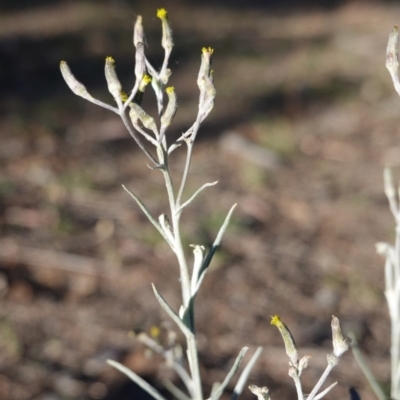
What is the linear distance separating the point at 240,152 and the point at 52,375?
6.86 ft

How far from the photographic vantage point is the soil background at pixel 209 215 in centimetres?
259

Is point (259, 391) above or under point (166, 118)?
under

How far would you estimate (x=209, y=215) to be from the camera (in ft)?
11.4

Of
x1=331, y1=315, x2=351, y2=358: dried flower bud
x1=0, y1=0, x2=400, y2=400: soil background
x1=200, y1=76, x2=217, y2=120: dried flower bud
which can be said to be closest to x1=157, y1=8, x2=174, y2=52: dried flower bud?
x1=200, y1=76, x2=217, y2=120: dried flower bud

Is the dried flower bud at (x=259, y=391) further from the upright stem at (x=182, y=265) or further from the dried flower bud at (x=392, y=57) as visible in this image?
the dried flower bud at (x=392, y=57)

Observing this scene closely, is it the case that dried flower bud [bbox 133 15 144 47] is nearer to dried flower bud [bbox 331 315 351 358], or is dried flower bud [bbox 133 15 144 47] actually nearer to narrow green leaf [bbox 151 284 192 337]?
narrow green leaf [bbox 151 284 192 337]

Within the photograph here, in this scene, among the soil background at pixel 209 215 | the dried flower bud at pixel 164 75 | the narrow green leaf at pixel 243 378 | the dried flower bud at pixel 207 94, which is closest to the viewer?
the dried flower bud at pixel 207 94

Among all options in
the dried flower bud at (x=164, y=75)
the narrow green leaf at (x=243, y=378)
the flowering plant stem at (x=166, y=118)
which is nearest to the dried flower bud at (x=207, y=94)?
the flowering plant stem at (x=166, y=118)

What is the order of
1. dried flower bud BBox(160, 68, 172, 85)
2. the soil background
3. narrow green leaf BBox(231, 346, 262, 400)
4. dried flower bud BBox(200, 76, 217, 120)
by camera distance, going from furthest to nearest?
the soil background, narrow green leaf BBox(231, 346, 262, 400), dried flower bud BBox(160, 68, 172, 85), dried flower bud BBox(200, 76, 217, 120)

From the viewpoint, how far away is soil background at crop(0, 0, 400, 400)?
8.49ft

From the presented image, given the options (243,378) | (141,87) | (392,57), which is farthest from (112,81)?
(243,378)

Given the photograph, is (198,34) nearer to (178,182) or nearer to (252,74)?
(252,74)

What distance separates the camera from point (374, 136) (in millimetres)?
4426

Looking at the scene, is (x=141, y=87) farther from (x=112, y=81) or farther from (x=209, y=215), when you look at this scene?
(x=209, y=215)
